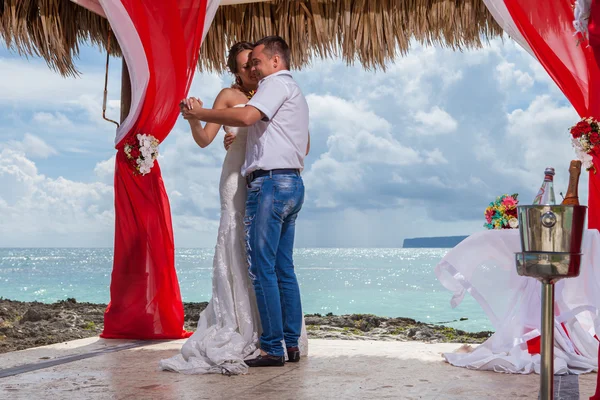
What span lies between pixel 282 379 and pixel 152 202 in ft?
6.47

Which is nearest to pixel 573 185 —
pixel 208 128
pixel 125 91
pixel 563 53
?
pixel 563 53

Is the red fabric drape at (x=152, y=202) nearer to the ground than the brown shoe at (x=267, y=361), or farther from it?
farther from it

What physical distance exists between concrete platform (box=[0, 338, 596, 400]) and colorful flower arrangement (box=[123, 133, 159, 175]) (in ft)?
3.85

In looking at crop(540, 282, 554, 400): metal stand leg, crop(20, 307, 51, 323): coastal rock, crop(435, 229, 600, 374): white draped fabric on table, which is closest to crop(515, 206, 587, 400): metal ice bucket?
crop(540, 282, 554, 400): metal stand leg

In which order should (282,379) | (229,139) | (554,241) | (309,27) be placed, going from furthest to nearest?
1. (309,27)
2. (229,139)
3. (282,379)
4. (554,241)

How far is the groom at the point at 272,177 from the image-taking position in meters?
3.61

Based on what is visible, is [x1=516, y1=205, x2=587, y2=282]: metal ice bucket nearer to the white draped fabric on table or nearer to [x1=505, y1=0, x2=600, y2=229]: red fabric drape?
the white draped fabric on table

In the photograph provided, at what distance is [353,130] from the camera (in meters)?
45.9

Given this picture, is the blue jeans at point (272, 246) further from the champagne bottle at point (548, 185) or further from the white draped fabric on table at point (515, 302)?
the champagne bottle at point (548, 185)

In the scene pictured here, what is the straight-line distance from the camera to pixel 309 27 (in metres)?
5.80

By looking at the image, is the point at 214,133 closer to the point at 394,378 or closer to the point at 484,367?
the point at 394,378

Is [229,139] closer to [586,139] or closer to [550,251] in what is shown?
[586,139]

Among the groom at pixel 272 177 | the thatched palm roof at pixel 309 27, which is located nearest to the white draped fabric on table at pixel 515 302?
the groom at pixel 272 177

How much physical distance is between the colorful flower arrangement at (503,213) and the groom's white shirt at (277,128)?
1101mm
